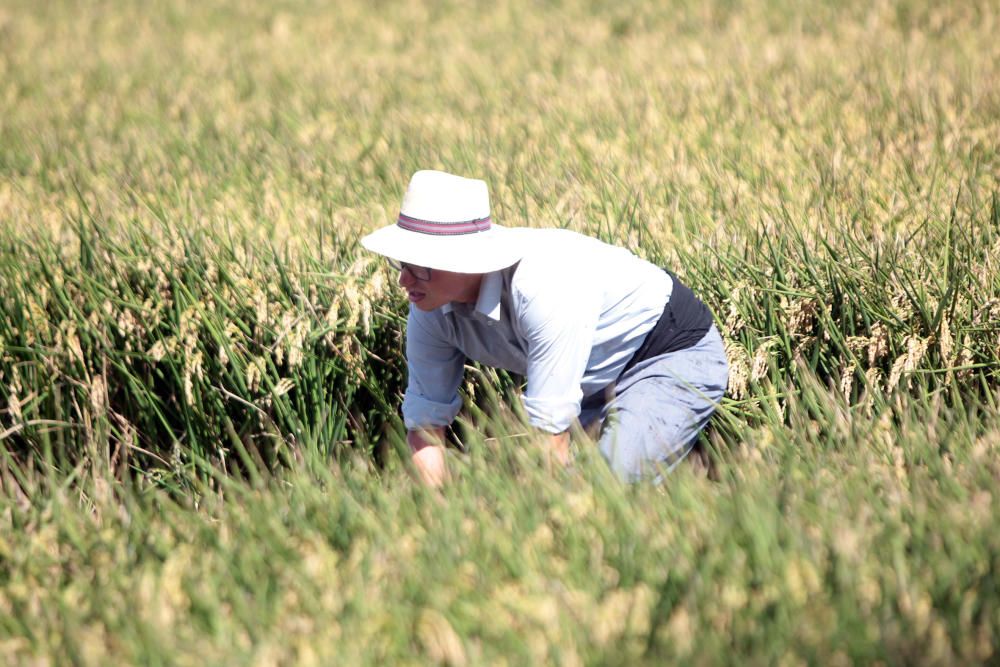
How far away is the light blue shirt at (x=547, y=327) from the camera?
8.50ft

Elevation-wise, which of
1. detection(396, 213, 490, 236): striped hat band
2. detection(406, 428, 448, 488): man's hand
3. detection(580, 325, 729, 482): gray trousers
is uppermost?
detection(396, 213, 490, 236): striped hat band

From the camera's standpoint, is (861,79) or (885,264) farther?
(861,79)

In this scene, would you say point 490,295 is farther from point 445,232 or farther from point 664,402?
point 664,402

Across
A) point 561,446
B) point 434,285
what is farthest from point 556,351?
point 434,285

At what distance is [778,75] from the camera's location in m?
5.56

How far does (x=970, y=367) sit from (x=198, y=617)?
1.99 metres

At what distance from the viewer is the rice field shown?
1.86 metres

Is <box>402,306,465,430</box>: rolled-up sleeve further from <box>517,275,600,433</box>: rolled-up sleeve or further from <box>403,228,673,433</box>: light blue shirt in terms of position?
<box>517,275,600,433</box>: rolled-up sleeve

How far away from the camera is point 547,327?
2.59 metres

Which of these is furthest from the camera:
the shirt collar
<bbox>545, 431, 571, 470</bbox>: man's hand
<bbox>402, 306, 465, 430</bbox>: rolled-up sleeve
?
<bbox>402, 306, 465, 430</bbox>: rolled-up sleeve

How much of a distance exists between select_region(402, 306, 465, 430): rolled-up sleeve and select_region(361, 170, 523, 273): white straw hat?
0.29 m

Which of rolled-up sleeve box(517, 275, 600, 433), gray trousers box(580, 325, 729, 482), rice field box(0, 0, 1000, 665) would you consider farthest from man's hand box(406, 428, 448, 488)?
gray trousers box(580, 325, 729, 482)

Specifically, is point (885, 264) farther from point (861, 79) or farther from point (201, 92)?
point (201, 92)

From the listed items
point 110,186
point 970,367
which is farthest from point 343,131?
point 970,367
